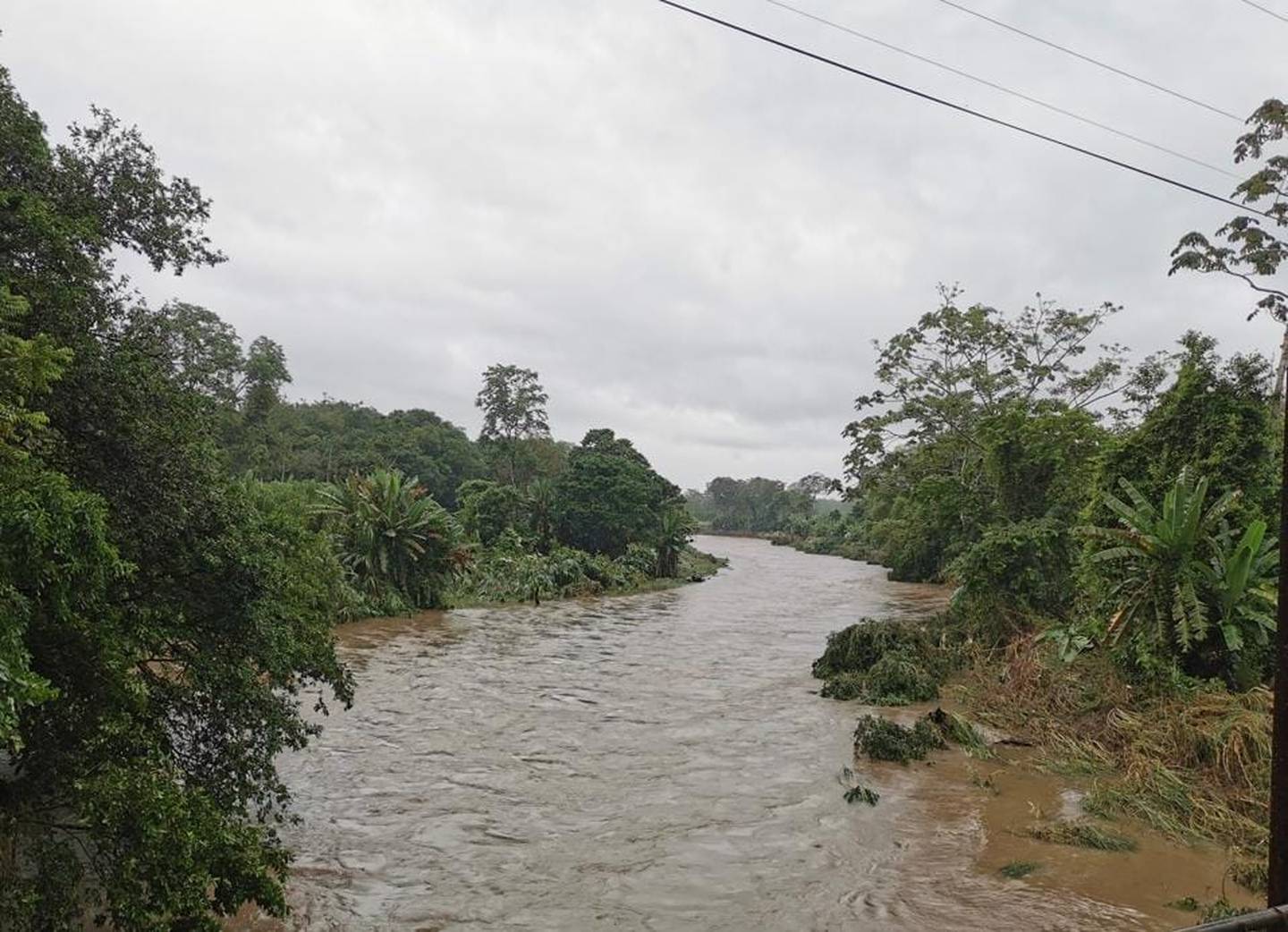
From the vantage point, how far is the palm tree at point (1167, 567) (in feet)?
33.3

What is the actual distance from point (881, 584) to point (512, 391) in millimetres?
28332

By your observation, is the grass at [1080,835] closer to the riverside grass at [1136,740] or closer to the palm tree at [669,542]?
the riverside grass at [1136,740]

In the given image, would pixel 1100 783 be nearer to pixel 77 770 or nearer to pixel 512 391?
pixel 77 770

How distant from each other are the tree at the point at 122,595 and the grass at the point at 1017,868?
5.71 m

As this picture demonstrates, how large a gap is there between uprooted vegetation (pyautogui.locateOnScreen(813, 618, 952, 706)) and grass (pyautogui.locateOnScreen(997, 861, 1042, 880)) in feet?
20.7

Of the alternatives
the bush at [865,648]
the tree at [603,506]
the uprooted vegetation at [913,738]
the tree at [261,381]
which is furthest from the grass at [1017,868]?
the tree at [261,381]

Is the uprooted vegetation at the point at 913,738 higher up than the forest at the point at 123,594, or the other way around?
the forest at the point at 123,594

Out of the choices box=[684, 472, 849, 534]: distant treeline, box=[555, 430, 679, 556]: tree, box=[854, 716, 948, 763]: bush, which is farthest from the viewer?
box=[684, 472, 849, 534]: distant treeline

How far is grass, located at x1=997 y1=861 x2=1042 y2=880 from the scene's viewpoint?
22.6 ft

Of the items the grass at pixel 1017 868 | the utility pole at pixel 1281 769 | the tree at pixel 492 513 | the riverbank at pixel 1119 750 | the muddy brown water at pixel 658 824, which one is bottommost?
the muddy brown water at pixel 658 824

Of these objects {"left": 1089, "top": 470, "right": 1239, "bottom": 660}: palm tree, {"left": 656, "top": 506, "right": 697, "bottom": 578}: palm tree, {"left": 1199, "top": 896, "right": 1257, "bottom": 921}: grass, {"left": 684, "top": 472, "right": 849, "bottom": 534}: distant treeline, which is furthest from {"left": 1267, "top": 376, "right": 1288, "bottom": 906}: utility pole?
{"left": 684, "top": 472, "right": 849, "bottom": 534}: distant treeline

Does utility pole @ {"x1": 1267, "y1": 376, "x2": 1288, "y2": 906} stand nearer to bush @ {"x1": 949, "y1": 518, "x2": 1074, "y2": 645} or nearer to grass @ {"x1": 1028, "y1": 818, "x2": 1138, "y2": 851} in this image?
grass @ {"x1": 1028, "y1": 818, "x2": 1138, "y2": 851}

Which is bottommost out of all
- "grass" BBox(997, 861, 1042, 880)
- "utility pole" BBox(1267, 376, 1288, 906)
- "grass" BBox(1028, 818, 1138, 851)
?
"grass" BBox(997, 861, 1042, 880)

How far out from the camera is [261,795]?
6793 millimetres
